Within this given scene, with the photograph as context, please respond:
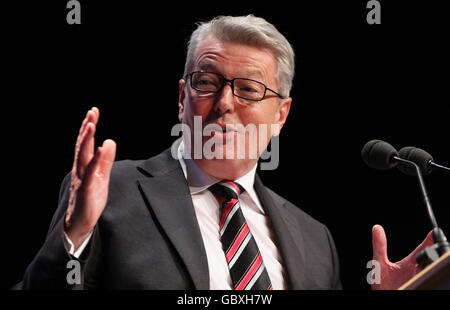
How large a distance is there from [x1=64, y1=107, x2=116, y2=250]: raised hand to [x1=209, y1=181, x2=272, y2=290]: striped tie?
2.22ft

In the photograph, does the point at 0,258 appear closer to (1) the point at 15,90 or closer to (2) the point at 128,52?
(1) the point at 15,90

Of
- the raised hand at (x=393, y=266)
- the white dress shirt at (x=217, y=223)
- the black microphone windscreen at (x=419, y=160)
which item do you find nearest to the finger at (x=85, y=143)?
the white dress shirt at (x=217, y=223)

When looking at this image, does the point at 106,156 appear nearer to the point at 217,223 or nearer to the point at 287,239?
the point at 217,223

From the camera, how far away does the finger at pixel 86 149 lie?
1.36 m

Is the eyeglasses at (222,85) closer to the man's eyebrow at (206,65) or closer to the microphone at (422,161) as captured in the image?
the man's eyebrow at (206,65)

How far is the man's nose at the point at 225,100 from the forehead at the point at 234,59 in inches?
2.9

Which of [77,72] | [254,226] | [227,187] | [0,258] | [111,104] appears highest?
[77,72]

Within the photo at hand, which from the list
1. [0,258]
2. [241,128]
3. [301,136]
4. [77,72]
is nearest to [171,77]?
[77,72]

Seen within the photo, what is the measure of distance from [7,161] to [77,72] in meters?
0.59

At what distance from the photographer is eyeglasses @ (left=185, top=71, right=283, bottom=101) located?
2.18 meters

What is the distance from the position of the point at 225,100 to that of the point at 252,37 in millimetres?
384

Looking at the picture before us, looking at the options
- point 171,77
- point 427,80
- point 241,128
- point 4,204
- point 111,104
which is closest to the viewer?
point 241,128

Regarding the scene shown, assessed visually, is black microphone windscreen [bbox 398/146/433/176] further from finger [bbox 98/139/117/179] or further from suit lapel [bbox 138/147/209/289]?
finger [bbox 98/139/117/179]

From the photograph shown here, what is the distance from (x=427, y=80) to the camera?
2973mm
